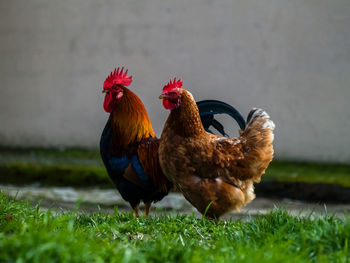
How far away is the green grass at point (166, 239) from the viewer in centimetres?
222

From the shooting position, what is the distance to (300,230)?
2961mm

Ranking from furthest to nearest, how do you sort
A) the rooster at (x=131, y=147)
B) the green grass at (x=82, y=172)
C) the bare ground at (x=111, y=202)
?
the green grass at (x=82, y=172)
the bare ground at (x=111, y=202)
the rooster at (x=131, y=147)

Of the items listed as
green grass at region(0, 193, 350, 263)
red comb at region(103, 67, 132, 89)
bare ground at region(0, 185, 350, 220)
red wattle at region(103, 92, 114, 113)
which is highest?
red comb at region(103, 67, 132, 89)

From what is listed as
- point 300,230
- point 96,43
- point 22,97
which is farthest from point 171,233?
point 22,97

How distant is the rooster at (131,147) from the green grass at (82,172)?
2780mm

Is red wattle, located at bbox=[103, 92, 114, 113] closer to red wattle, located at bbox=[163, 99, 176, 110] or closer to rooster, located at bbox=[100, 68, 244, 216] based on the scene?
rooster, located at bbox=[100, 68, 244, 216]

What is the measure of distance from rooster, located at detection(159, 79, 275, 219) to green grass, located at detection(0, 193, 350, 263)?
0.21 m

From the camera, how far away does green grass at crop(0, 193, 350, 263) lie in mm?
2225

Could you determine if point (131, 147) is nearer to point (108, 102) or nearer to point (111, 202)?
point (108, 102)

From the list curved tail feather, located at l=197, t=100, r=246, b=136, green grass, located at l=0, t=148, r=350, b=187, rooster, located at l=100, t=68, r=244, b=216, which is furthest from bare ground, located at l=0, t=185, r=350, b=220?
curved tail feather, located at l=197, t=100, r=246, b=136

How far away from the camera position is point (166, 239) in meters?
2.91

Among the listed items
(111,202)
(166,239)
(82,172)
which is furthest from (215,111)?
(82,172)

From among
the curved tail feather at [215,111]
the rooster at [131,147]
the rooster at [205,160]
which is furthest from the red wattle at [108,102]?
the curved tail feather at [215,111]

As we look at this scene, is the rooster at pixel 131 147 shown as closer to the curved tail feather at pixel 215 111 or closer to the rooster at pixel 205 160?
the curved tail feather at pixel 215 111
